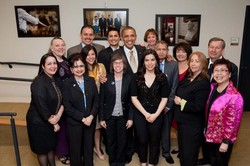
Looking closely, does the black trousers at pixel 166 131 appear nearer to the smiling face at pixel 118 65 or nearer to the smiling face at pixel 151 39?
the smiling face at pixel 118 65

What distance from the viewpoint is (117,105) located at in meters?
2.78

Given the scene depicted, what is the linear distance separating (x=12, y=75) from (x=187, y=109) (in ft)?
12.9

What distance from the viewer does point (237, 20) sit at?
14.9 feet

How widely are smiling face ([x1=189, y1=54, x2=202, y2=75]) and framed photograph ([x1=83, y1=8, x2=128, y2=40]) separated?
2252mm

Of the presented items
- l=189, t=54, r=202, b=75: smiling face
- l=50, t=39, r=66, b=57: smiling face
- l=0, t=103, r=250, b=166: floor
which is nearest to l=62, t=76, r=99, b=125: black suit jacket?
l=50, t=39, r=66, b=57: smiling face

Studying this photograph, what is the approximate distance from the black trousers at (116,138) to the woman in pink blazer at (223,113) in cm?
99

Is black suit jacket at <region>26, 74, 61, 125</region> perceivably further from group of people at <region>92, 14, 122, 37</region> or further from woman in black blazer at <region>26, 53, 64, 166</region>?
group of people at <region>92, 14, 122, 37</region>

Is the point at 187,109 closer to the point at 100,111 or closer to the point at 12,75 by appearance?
the point at 100,111

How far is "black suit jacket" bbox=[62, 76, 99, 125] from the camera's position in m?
2.60

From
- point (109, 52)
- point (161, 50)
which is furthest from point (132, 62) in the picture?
point (161, 50)

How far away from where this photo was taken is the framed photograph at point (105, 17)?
4.47 meters

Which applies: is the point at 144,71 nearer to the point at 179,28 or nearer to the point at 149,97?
the point at 149,97

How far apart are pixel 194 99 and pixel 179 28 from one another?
7.98 feet

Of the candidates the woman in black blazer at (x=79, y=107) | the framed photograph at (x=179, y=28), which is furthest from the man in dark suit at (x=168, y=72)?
the framed photograph at (x=179, y=28)
